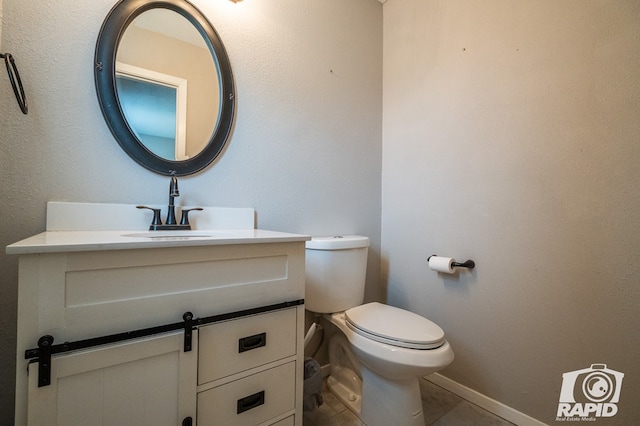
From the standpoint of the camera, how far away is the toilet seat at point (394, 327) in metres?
0.95

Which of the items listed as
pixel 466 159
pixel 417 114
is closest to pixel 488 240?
pixel 466 159

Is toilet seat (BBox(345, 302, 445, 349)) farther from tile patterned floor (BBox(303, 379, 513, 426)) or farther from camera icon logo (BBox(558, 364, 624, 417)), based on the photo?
camera icon logo (BBox(558, 364, 624, 417))

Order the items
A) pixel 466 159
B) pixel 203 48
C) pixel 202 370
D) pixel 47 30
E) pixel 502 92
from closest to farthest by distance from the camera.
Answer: pixel 202 370 < pixel 47 30 < pixel 203 48 < pixel 502 92 < pixel 466 159

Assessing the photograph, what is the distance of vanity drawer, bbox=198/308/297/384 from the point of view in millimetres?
691

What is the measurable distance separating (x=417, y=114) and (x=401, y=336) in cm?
127

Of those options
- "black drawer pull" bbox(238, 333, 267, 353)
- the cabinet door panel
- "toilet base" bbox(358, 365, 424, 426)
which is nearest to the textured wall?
"toilet base" bbox(358, 365, 424, 426)

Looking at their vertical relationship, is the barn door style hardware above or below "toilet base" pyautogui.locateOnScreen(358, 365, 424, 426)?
above

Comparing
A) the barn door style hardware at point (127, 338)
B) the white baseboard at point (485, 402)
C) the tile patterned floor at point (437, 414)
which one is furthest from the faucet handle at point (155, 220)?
the white baseboard at point (485, 402)

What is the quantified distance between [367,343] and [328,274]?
14.0 inches

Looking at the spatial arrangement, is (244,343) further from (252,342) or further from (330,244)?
(330,244)

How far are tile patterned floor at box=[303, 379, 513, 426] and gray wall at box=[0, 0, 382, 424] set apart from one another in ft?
2.38

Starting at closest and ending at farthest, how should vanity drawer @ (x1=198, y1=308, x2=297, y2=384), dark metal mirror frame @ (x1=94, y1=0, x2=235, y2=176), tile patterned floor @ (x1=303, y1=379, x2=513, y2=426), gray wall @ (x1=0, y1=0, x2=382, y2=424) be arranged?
vanity drawer @ (x1=198, y1=308, x2=297, y2=384) → gray wall @ (x1=0, y1=0, x2=382, y2=424) → dark metal mirror frame @ (x1=94, y1=0, x2=235, y2=176) → tile patterned floor @ (x1=303, y1=379, x2=513, y2=426)

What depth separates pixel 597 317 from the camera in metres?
0.97

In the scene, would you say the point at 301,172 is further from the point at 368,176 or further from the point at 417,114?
the point at 417,114
